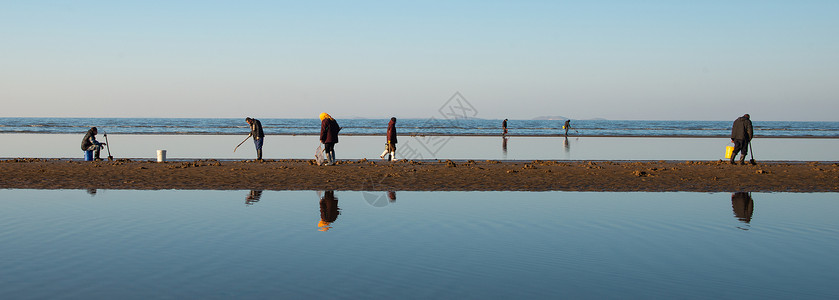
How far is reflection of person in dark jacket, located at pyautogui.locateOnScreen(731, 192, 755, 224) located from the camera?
39.2 feet

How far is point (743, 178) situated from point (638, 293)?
541 inches

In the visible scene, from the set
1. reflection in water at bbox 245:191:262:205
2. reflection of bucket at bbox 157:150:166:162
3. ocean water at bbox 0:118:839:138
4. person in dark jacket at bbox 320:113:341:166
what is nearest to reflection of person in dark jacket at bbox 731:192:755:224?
reflection in water at bbox 245:191:262:205

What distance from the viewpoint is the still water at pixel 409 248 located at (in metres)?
6.76

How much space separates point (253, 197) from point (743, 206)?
9.47m

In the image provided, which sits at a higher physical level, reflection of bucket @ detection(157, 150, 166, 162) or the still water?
reflection of bucket @ detection(157, 150, 166, 162)

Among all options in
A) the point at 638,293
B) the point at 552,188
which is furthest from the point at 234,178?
the point at 638,293

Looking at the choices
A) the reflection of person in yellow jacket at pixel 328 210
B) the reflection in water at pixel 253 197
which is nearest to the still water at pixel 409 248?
the reflection of person in yellow jacket at pixel 328 210

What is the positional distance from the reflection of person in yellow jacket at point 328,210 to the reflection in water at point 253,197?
128 cm

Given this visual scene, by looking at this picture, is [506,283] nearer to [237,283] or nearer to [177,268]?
[237,283]

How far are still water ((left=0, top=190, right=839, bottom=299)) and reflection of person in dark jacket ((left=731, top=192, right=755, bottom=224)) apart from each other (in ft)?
0.14

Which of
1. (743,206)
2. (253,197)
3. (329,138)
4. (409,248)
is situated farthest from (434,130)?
(409,248)

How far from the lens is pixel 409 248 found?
8742 millimetres

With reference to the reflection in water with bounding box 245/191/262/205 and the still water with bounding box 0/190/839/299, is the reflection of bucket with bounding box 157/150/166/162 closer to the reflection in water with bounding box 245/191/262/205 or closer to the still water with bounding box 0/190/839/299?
the still water with bounding box 0/190/839/299

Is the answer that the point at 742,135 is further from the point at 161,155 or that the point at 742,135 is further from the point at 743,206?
the point at 161,155
